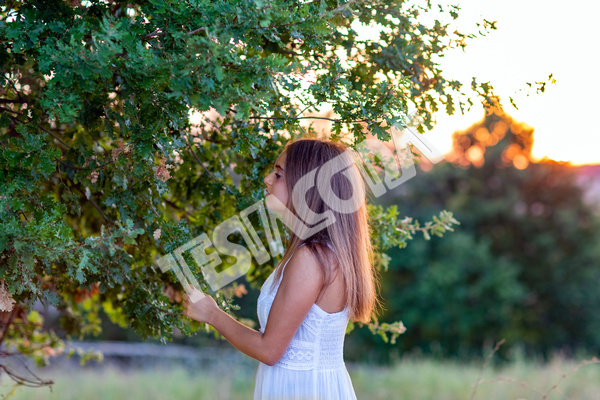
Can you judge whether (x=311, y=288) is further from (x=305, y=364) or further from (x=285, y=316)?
(x=305, y=364)

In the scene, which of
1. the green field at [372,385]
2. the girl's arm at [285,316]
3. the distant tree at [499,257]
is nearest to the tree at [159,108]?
the girl's arm at [285,316]

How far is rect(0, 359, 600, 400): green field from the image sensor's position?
557cm

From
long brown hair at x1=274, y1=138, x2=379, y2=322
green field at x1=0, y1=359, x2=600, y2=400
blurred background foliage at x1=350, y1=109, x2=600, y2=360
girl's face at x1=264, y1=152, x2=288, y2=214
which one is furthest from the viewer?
blurred background foliage at x1=350, y1=109, x2=600, y2=360

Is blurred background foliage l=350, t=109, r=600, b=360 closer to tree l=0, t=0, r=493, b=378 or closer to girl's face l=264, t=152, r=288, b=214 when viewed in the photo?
tree l=0, t=0, r=493, b=378

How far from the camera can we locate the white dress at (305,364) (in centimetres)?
196

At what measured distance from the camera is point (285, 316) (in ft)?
5.84

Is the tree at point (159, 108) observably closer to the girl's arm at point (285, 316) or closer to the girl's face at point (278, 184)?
the girl's face at point (278, 184)

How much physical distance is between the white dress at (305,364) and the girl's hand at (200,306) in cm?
21

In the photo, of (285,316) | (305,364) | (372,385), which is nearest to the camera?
(285,316)

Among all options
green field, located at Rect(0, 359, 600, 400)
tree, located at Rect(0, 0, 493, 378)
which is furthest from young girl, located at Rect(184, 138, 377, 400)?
green field, located at Rect(0, 359, 600, 400)

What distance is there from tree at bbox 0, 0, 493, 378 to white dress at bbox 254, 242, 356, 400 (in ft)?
1.03

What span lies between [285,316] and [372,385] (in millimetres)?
5817

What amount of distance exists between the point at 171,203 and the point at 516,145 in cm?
1372

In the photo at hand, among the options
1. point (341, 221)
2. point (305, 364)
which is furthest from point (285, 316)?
point (341, 221)
